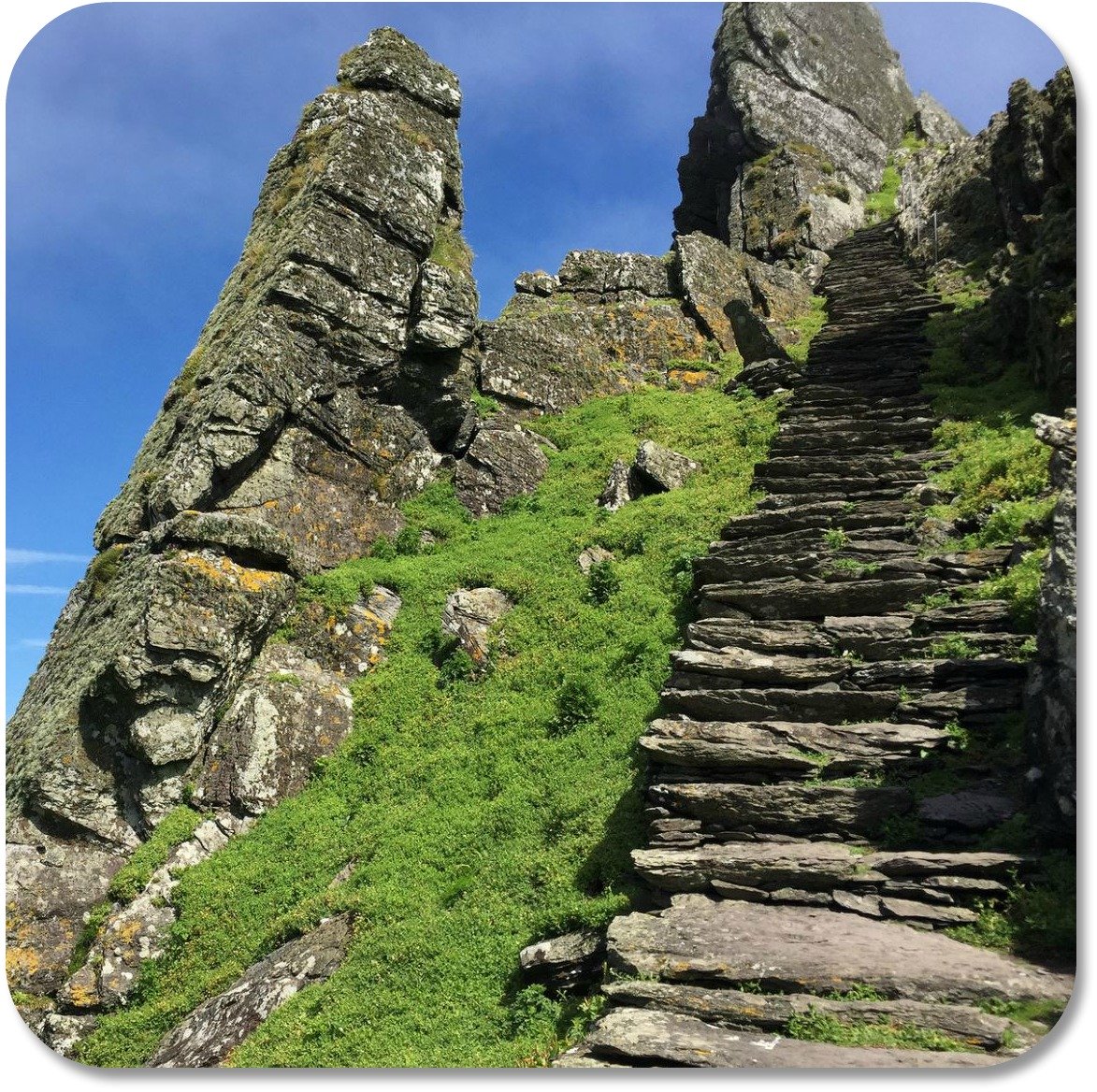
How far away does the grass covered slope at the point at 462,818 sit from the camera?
1005 cm

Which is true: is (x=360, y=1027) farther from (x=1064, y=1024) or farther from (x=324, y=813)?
(x=1064, y=1024)

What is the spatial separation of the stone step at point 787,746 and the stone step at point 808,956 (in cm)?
195

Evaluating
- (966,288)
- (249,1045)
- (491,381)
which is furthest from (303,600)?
(966,288)

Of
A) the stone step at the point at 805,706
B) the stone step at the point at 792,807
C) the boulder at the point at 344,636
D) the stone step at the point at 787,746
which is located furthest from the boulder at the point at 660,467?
the stone step at the point at 792,807

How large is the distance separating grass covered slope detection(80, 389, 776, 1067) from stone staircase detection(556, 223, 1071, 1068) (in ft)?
5.12

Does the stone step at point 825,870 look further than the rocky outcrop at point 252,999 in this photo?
No

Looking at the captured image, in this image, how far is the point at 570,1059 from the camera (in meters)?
7.30

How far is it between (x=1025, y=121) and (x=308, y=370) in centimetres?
2531

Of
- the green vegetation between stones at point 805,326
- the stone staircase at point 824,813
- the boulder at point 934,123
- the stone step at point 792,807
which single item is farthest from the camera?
the boulder at point 934,123

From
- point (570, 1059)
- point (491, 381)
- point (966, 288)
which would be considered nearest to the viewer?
point (570, 1059)

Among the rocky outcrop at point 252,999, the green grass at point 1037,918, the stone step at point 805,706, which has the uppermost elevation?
the stone step at point 805,706

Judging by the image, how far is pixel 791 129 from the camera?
164 feet

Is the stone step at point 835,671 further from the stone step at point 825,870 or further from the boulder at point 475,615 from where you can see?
the boulder at point 475,615

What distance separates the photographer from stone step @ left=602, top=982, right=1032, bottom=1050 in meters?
6.46
